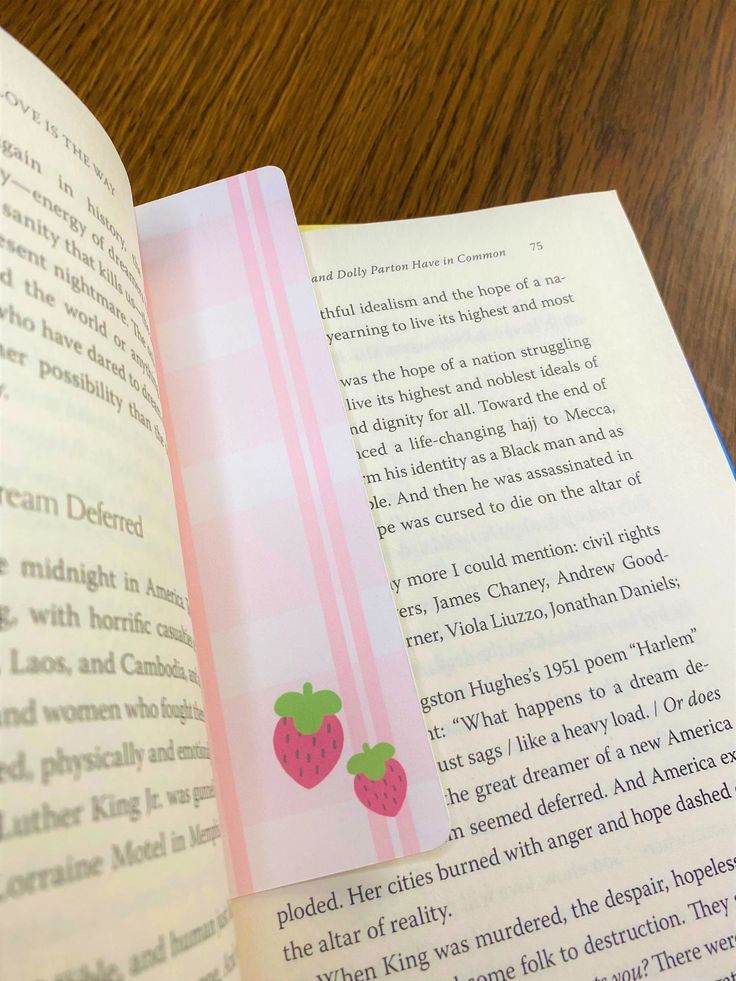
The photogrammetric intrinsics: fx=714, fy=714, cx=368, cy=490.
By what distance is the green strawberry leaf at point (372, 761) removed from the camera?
306mm

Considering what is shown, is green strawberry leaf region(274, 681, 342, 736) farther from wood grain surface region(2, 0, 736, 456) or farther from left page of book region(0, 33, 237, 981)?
wood grain surface region(2, 0, 736, 456)

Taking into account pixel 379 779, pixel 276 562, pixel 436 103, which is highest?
pixel 436 103

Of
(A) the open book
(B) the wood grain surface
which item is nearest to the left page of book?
(A) the open book

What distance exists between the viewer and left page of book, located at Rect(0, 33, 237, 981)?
0.22 m

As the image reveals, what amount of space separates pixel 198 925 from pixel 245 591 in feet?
0.43

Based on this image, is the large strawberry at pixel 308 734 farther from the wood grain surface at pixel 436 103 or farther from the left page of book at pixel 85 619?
the wood grain surface at pixel 436 103

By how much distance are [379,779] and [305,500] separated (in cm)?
13

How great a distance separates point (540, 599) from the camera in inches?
13.5

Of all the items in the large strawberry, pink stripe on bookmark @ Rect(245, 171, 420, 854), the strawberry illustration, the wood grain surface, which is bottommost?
the strawberry illustration

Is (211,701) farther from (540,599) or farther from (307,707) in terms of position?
(540,599)

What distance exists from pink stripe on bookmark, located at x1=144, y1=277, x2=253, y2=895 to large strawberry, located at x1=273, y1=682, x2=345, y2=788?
2 cm

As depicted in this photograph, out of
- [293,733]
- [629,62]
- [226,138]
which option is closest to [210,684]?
[293,733]

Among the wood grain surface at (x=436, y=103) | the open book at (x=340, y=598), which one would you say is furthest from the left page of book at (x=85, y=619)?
the wood grain surface at (x=436, y=103)

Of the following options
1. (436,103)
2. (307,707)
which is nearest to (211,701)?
(307,707)
